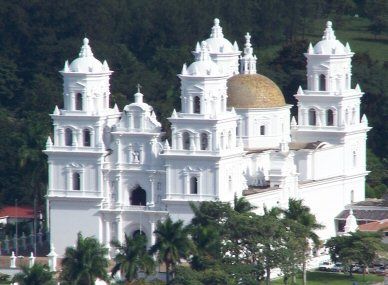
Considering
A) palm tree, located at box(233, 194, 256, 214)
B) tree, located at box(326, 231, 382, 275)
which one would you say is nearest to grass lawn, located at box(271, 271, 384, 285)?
tree, located at box(326, 231, 382, 275)

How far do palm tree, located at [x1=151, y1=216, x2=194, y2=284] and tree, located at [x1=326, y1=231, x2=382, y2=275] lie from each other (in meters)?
8.23

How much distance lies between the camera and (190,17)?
183m

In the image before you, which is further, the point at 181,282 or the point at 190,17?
the point at 190,17

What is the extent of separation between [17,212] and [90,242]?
2210 centimetres

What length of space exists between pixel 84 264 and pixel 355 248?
13269 mm

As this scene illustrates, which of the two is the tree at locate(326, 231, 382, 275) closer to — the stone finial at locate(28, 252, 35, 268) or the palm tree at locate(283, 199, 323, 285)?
the palm tree at locate(283, 199, 323, 285)

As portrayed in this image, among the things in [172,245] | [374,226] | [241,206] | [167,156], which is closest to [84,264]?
[172,245]

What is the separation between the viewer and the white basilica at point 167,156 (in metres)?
138

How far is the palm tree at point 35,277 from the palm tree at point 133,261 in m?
3.42

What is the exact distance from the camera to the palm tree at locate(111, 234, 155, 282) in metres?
130

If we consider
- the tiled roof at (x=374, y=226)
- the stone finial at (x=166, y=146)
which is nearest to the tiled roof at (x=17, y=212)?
the stone finial at (x=166, y=146)

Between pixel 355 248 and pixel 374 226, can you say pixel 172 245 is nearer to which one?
pixel 355 248

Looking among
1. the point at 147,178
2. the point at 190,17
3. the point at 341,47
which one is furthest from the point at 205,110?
the point at 190,17

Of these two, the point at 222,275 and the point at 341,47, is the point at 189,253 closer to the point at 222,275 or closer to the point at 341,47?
the point at 222,275
